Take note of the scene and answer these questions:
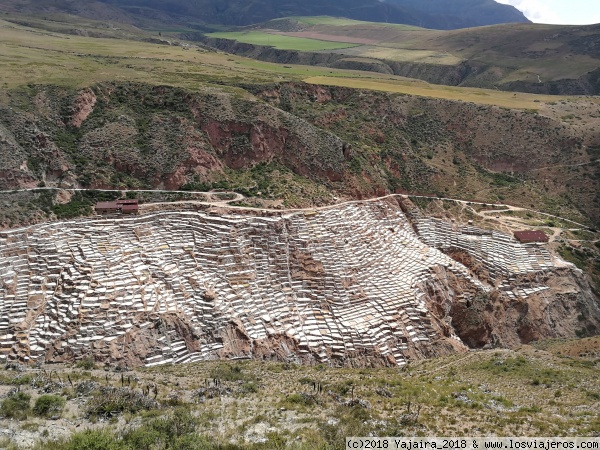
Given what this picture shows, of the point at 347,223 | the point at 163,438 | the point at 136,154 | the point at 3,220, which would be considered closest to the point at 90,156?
the point at 136,154

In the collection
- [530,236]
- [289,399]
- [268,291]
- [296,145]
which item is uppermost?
[296,145]

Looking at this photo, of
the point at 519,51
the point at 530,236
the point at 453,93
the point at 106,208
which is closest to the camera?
the point at 106,208

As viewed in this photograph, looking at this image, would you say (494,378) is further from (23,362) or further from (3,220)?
(3,220)

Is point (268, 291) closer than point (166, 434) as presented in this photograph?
No

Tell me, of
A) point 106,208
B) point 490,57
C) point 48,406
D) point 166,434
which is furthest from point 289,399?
point 490,57

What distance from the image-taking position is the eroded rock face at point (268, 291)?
34906 millimetres

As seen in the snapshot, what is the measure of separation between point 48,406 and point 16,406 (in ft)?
4.17

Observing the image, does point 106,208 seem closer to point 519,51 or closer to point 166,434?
point 166,434

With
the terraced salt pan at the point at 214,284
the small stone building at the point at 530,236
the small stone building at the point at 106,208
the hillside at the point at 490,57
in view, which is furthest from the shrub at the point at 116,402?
the hillside at the point at 490,57

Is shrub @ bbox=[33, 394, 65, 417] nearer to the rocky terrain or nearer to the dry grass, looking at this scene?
the rocky terrain

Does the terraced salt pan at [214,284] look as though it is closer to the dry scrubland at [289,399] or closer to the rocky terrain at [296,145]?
the dry scrubland at [289,399]

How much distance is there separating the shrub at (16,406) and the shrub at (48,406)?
0.37 m

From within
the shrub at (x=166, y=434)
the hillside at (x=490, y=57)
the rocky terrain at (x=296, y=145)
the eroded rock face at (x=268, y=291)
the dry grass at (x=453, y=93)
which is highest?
the hillside at (x=490, y=57)

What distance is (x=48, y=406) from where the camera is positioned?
→ 20188 mm
